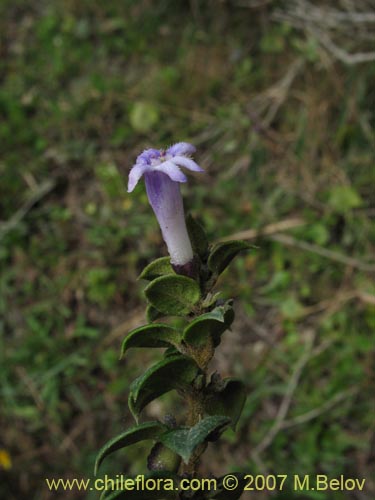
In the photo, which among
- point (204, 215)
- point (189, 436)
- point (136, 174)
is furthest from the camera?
point (204, 215)

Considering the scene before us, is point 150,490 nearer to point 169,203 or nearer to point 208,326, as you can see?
point 208,326

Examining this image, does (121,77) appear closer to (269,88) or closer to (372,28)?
(269,88)

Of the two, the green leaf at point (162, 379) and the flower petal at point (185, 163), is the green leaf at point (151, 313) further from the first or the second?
the flower petal at point (185, 163)

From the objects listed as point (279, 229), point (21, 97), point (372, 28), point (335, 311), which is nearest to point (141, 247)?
point (279, 229)

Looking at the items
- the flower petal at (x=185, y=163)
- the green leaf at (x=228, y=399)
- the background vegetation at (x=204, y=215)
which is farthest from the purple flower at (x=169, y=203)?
the background vegetation at (x=204, y=215)

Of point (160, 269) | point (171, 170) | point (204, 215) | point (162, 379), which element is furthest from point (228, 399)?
point (204, 215)

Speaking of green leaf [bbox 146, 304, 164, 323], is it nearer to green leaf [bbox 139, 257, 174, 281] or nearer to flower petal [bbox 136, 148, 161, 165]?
green leaf [bbox 139, 257, 174, 281]
